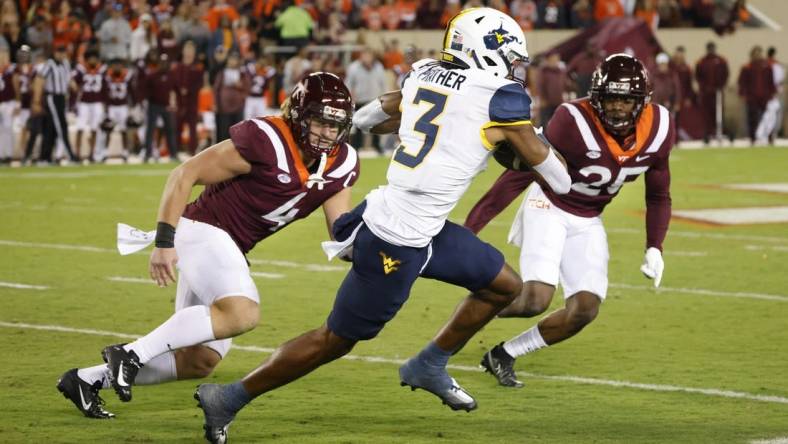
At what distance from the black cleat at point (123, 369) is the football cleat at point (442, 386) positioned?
103 cm

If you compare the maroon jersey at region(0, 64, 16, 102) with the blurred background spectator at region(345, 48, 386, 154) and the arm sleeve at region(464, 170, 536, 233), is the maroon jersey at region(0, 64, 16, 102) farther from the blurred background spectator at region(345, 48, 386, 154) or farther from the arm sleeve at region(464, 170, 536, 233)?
the arm sleeve at region(464, 170, 536, 233)

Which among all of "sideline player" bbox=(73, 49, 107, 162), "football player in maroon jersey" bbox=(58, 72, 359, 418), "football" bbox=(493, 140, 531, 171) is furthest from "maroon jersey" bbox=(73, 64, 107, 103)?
"football" bbox=(493, 140, 531, 171)

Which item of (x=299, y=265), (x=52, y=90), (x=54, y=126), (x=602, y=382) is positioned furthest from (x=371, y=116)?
(x=54, y=126)

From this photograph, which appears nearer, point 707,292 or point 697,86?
point 707,292

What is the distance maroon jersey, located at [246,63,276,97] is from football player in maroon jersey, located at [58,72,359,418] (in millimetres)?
15090

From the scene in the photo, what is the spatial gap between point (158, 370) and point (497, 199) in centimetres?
182

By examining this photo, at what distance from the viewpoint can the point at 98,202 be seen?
1458 cm

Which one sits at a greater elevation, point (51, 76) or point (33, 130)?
point (51, 76)

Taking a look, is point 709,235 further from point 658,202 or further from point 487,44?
point 487,44

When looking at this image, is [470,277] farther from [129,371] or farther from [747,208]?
[747,208]

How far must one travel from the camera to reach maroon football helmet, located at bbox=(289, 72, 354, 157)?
5387 mm

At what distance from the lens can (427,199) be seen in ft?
17.1

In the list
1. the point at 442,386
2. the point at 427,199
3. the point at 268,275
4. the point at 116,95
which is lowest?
the point at 116,95

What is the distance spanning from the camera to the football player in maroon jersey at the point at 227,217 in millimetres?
5336
